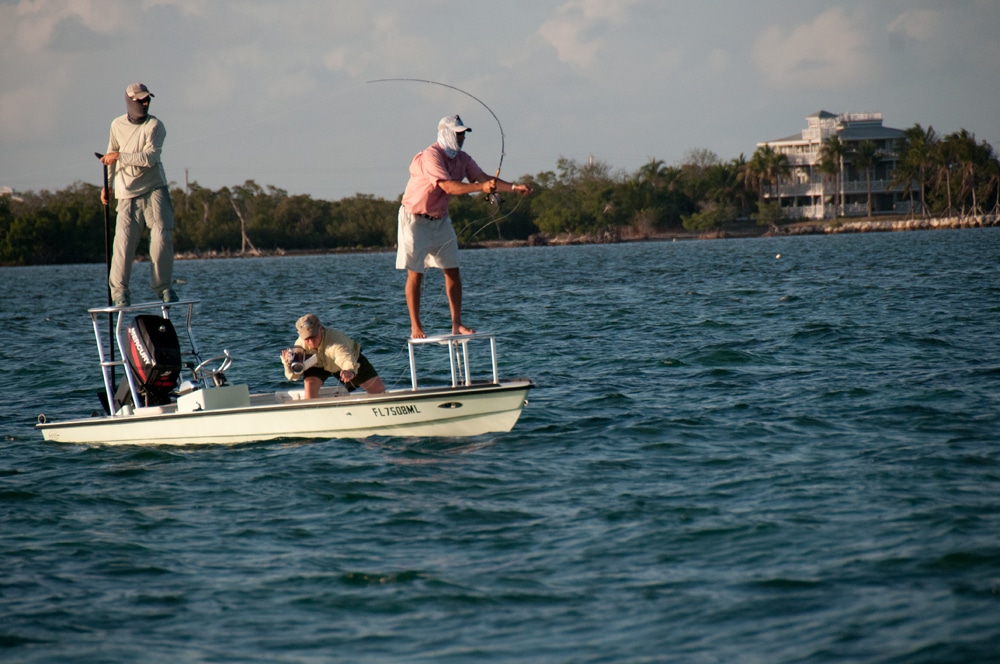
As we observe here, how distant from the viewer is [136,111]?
11.5 m

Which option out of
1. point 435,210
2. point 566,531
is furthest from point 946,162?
point 566,531

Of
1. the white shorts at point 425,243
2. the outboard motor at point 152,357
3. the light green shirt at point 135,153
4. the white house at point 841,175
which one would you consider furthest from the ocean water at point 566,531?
the white house at point 841,175

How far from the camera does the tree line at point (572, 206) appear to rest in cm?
12681

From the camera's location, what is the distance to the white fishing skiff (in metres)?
11.1

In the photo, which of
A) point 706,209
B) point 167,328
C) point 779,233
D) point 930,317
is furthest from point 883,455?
point 706,209

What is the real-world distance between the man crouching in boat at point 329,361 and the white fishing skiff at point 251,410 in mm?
229

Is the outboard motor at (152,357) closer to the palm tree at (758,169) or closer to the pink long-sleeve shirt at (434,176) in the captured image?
the pink long-sleeve shirt at (434,176)

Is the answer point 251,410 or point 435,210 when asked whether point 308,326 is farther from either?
point 435,210

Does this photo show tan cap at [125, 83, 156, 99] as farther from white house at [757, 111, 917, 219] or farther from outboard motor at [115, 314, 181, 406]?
white house at [757, 111, 917, 219]

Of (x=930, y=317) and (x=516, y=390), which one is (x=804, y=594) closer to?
(x=516, y=390)

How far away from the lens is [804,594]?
6.95 meters

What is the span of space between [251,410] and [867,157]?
409ft

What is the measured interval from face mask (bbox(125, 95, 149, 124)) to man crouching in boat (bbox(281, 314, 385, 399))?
2729mm

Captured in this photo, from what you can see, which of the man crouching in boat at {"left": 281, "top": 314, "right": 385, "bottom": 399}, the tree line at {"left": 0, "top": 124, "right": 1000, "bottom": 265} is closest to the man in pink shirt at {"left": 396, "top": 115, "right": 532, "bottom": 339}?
the man crouching in boat at {"left": 281, "top": 314, "right": 385, "bottom": 399}
